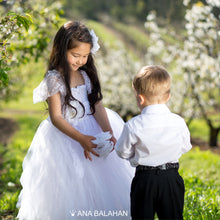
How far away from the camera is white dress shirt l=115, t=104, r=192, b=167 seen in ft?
6.68

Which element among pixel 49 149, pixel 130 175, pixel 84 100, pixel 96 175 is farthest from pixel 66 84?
pixel 130 175

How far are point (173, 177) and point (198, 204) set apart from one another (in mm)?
1508

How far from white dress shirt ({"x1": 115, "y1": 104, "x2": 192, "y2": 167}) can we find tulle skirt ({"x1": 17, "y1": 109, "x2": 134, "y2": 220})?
1.86 feet

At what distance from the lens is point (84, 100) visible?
2.77 m

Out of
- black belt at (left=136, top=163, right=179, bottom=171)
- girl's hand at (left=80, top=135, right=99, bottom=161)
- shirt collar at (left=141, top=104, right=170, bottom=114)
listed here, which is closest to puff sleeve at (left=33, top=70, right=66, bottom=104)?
girl's hand at (left=80, top=135, right=99, bottom=161)

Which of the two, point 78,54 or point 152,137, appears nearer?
point 152,137

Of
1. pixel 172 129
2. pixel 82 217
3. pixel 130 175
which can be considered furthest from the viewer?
pixel 130 175

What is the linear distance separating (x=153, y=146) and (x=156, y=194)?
0.33 meters

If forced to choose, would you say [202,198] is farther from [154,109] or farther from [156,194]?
[154,109]

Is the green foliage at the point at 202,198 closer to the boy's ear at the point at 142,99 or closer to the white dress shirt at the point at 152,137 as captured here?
the white dress shirt at the point at 152,137

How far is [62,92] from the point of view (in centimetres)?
259

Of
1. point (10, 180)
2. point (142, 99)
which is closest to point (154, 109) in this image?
point (142, 99)

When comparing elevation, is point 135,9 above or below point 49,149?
above

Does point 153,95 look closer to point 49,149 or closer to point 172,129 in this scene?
point 172,129
